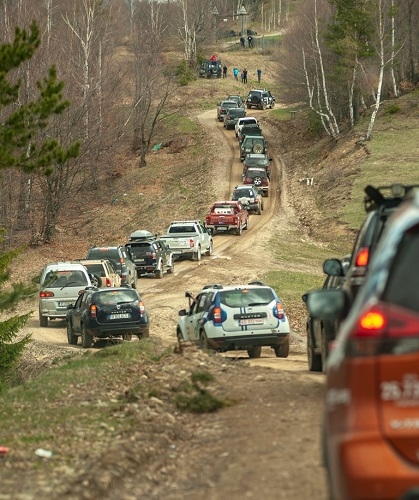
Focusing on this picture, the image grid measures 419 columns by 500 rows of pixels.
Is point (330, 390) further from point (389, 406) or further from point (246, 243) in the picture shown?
point (246, 243)

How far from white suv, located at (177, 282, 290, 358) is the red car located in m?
45.2

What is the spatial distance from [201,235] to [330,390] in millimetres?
41838

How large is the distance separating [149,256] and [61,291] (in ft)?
31.0

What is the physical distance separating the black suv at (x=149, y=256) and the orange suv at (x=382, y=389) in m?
37.4

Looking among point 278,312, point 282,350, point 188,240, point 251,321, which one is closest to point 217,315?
point 251,321

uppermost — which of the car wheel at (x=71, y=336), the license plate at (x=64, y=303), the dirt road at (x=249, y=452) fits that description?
the dirt road at (x=249, y=452)

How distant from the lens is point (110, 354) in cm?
1833

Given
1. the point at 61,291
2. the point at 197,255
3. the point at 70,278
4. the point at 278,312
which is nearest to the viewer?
the point at 278,312

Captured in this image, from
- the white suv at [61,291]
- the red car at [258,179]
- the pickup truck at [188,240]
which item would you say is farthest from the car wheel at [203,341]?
the red car at [258,179]

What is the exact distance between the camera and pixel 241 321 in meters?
21.2

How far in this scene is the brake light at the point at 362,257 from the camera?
10953mm

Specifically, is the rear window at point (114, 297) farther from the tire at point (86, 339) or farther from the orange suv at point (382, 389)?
the orange suv at point (382, 389)

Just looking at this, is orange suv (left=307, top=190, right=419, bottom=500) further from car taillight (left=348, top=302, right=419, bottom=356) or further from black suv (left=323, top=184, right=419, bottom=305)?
black suv (left=323, top=184, right=419, bottom=305)

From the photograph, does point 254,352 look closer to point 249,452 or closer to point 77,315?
point 77,315
